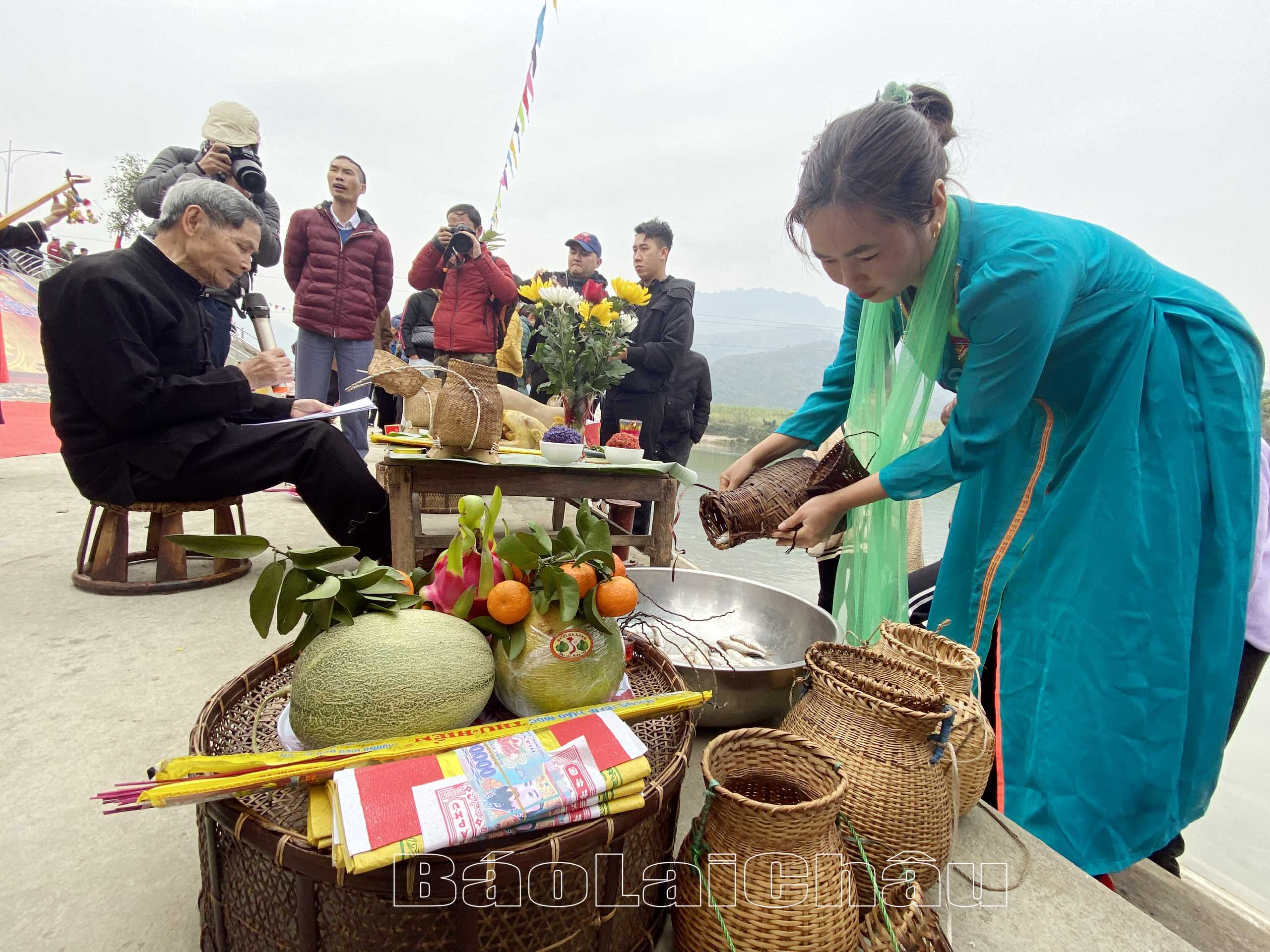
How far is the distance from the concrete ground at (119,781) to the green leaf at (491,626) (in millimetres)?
511

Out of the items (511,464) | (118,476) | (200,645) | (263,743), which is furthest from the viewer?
(511,464)

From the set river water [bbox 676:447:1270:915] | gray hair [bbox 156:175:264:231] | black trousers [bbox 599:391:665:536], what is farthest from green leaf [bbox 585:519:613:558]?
black trousers [bbox 599:391:665:536]

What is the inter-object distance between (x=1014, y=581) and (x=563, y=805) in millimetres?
1119

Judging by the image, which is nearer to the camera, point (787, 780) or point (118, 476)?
point (787, 780)

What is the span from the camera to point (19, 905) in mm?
903

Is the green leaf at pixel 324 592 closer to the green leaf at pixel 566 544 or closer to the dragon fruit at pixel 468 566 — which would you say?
the dragon fruit at pixel 468 566

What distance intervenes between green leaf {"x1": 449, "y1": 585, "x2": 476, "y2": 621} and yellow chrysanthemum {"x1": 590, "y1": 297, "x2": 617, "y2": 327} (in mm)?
1689

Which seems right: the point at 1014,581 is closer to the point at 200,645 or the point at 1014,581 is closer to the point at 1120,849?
the point at 1120,849

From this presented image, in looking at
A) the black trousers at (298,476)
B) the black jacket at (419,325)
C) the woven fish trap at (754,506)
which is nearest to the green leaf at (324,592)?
the woven fish trap at (754,506)

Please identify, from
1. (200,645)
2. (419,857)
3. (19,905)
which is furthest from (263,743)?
(200,645)

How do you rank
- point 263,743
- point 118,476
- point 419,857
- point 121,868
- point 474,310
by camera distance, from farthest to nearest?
1. point 474,310
2. point 118,476
3. point 121,868
4. point 263,743
5. point 419,857

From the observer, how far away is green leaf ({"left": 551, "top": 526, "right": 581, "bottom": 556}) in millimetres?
967

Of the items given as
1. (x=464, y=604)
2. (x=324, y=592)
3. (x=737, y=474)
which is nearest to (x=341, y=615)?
(x=324, y=592)

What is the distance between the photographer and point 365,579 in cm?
88
